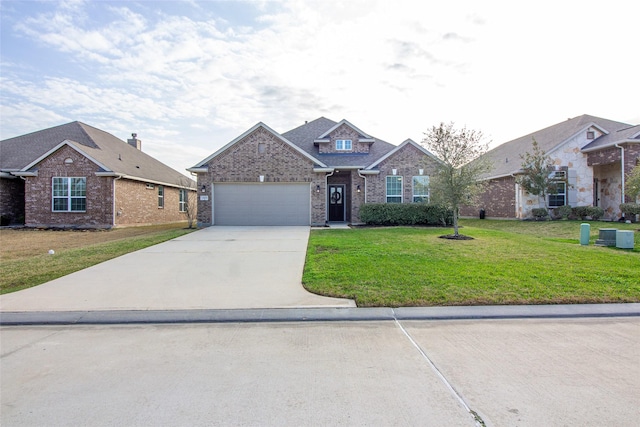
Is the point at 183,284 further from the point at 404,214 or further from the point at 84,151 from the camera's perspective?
the point at 84,151

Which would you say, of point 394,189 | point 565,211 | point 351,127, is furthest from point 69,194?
point 565,211

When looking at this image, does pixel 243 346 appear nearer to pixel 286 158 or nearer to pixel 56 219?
pixel 286 158

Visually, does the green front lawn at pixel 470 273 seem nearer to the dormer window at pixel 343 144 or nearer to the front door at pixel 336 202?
the front door at pixel 336 202

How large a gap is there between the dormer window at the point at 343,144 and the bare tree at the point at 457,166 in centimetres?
849

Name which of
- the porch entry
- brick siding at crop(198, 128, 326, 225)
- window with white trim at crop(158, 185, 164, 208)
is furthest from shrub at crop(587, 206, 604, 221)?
window with white trim at crop(158, 185, 164, 208)

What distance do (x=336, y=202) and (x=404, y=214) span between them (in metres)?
4.46

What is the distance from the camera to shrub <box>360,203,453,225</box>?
17.8 meters

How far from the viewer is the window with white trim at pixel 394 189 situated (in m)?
19.2

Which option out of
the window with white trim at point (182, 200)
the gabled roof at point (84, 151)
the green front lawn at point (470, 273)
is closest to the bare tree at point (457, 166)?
the green front lawn at point (470, 273)

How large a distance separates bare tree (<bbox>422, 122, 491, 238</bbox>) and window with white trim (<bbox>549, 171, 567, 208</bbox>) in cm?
1034

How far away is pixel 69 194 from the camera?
64.0ft

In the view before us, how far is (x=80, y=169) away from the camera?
19.2 metres

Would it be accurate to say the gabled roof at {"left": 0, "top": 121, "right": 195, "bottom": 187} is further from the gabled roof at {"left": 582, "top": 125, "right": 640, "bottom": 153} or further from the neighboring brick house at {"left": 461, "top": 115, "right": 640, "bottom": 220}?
the gabled roof at {"left": 582, "top": 125, "right": 640, "bottom": 153}

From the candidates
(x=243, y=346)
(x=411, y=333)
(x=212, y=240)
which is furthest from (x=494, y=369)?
(x=212, y=240)
